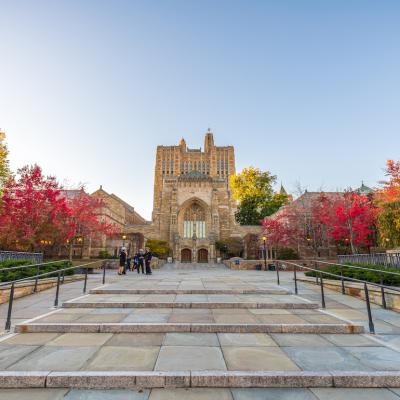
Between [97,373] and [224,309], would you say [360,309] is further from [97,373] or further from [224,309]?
[97,373]

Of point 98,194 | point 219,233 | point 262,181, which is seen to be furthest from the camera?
point 262,181

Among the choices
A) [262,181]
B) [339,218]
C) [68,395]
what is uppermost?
[262,181]

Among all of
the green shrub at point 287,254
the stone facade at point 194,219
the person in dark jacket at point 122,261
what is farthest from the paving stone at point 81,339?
the stone facade at point 194,219

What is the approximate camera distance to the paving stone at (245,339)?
405 cm

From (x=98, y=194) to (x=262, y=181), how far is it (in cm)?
3094

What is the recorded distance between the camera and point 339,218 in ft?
73.5

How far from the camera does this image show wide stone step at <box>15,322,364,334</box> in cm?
460

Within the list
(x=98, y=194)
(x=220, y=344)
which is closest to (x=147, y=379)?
(x=220, y=344)

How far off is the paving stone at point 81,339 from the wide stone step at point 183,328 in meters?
0.15

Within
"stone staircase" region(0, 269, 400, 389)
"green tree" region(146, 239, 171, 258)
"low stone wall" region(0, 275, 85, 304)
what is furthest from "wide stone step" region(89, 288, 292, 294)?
"green tree" region(146, 239, 171, 258)

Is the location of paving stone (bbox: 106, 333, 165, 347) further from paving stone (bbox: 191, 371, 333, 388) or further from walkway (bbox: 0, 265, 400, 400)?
paving stone (bbox: 191, 371, 333, 388)

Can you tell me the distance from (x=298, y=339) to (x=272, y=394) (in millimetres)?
1831

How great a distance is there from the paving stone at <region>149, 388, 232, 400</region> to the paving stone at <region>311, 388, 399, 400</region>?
1079 mm

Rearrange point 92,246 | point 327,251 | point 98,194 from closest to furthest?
1. point 327,251
2. point 92,246
3. point 98,194
